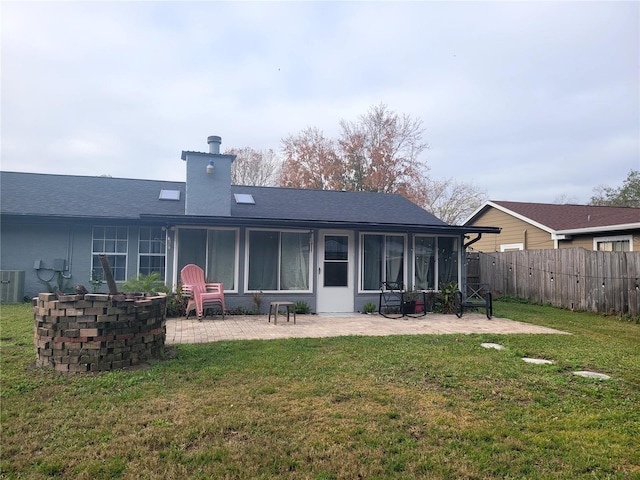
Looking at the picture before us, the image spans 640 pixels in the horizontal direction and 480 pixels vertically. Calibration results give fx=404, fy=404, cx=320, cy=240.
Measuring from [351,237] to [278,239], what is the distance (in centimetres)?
174

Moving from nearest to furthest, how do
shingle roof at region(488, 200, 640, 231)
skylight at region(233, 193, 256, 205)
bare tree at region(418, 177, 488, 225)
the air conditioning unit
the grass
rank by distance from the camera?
1. the grass
2. the air conditioning unit
3. skylight at region(233, 193, 256, 205)
4. shingle roof at region(488, 200, 640, 231)
5. bare tree at region(418, 177, 488, 225)

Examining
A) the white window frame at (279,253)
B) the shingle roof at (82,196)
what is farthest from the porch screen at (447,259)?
the shingle roof at (82,196)

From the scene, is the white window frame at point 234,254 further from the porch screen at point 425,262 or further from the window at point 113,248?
the porch screen at point 425,262

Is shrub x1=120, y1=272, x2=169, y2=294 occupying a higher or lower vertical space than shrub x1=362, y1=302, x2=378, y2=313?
higher

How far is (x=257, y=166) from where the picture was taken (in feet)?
87.1

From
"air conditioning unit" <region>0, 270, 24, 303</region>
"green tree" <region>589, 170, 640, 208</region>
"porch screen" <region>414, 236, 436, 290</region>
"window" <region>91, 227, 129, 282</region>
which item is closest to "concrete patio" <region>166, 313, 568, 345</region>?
"porch screen" <region>414, 236, 436, 290</region>

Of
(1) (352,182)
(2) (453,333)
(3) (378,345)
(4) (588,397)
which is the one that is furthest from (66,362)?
(1) (352,182)

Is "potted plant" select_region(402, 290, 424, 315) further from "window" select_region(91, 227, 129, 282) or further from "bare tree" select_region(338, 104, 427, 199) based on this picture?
"bare tree" select_region(338, 104, 427, 199)

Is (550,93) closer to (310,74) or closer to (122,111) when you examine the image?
(310,74)

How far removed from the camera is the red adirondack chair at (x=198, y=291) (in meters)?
8.14

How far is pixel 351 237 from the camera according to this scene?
31.8 ft

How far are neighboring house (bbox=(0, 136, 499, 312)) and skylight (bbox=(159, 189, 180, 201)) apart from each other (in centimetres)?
8

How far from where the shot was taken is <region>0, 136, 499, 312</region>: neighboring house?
912cm

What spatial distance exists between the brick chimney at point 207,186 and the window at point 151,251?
1490mm
